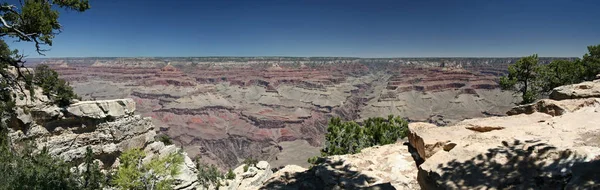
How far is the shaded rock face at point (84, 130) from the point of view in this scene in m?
21.4

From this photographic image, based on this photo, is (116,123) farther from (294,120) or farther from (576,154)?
(294,120)

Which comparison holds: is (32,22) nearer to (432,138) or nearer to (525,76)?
(432,138)

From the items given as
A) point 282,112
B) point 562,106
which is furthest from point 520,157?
point 282,112

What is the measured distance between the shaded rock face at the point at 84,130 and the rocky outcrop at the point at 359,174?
2000 centimetres

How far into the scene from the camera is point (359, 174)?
8.07 m

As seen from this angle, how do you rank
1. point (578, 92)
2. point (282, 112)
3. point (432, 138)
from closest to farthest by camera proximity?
point (432, 138) → point (578, 92) → point (282, 112)

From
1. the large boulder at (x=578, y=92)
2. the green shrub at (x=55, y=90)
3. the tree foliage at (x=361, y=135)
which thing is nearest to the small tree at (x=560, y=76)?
the tree foliage at (x=361, y=135)

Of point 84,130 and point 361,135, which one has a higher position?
point 361,135

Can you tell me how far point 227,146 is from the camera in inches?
3866

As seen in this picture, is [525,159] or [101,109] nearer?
[525,159]

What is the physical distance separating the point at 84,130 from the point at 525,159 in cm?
2926

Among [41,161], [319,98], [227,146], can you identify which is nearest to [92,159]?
[41,161]

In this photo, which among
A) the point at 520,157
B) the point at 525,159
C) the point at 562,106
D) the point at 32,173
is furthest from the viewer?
the point at 32,173

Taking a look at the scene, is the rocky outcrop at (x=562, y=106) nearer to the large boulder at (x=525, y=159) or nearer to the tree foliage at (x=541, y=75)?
the large boulder at (x=525, y=159)
